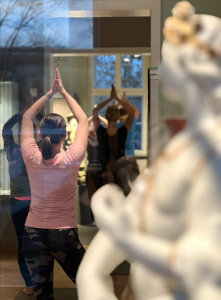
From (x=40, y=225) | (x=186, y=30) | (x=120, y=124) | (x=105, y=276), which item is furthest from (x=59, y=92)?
(x=186, y=30)

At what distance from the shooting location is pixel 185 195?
1.06m

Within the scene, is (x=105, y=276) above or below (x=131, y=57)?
below

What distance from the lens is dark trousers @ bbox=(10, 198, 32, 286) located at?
2.54m

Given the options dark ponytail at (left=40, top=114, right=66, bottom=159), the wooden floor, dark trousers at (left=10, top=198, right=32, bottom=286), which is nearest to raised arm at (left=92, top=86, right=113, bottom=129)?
dark ponytail at (left=40, top=114, right=66, bottom=159)

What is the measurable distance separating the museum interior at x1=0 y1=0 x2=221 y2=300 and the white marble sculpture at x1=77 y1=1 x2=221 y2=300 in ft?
4.23

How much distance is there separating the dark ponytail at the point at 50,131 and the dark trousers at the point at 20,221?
28 cm

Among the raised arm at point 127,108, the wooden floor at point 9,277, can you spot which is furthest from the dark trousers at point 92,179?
the wooden floor at point 9,277

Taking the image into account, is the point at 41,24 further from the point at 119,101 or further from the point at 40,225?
the point at 40,225

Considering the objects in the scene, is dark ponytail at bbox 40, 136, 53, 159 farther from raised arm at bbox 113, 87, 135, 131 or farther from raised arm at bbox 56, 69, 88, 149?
raised arm at bbox 113, 87, 135, 131

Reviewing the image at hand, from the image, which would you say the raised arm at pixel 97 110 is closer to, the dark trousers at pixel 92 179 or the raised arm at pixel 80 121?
the raised arm at pixel 80 121

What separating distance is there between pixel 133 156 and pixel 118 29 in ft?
1.97

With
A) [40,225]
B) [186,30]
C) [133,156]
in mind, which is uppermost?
[186,30]

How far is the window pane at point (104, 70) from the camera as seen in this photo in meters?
2.55

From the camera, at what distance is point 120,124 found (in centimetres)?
250
